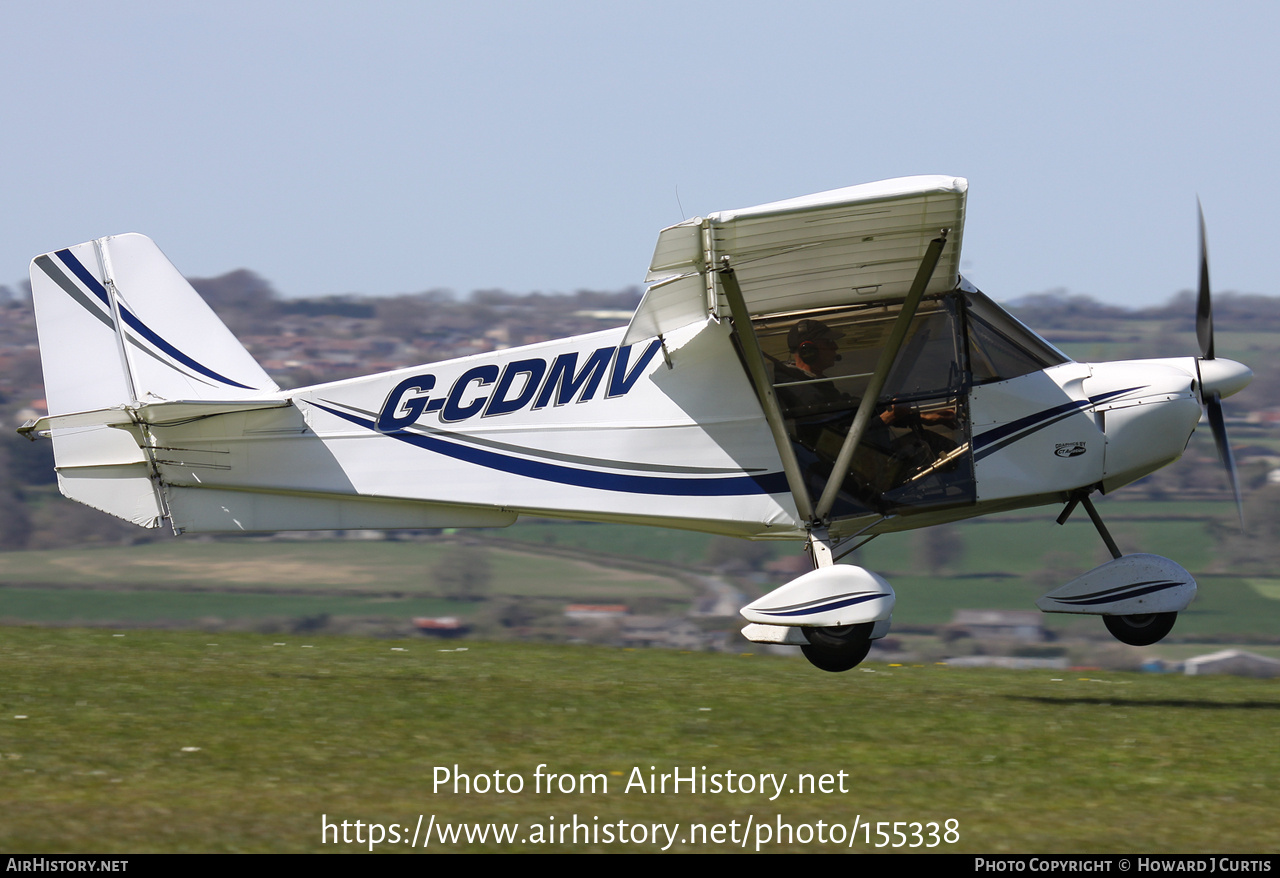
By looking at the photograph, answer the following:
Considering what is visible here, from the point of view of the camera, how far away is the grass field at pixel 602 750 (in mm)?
5543

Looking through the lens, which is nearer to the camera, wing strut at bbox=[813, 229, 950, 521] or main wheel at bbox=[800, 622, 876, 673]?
wing strut at bbox=[813, 229, 950, 521]

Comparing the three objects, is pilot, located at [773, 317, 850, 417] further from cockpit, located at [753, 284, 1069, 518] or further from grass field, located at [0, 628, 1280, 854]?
grass field, located at [0, 628, 1280, 854]

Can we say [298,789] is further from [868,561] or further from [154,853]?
[868,561]

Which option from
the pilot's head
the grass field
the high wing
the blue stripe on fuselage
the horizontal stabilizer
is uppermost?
the high wing

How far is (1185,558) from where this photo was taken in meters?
49.0

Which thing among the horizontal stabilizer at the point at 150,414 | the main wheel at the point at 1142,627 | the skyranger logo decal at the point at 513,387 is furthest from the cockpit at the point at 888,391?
the horizontal stabilizer at the point at 150,414

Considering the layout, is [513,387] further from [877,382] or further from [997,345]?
[997,345]

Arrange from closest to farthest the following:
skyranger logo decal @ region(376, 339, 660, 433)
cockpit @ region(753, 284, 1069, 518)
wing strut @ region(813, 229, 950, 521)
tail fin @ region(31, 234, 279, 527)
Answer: wing strut @ region(813, 229, 950, 521) → cockpit @ region(753, 284, 1069, 518) → skyranger logo decal @ region(376, 339, 660, 433) → tail fin @ region(31, 234, 279, 527)

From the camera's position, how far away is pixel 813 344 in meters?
8.39

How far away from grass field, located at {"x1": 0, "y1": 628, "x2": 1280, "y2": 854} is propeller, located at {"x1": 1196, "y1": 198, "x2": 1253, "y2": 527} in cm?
188

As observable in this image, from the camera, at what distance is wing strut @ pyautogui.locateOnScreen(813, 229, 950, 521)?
7.70 metres

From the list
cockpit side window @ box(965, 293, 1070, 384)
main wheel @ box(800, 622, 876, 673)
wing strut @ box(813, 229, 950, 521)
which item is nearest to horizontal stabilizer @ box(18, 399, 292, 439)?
wing strut @ box(813, 229, 950, 521)

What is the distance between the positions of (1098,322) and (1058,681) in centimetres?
7286

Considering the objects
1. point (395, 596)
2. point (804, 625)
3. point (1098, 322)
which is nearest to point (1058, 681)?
point (804, 625)
